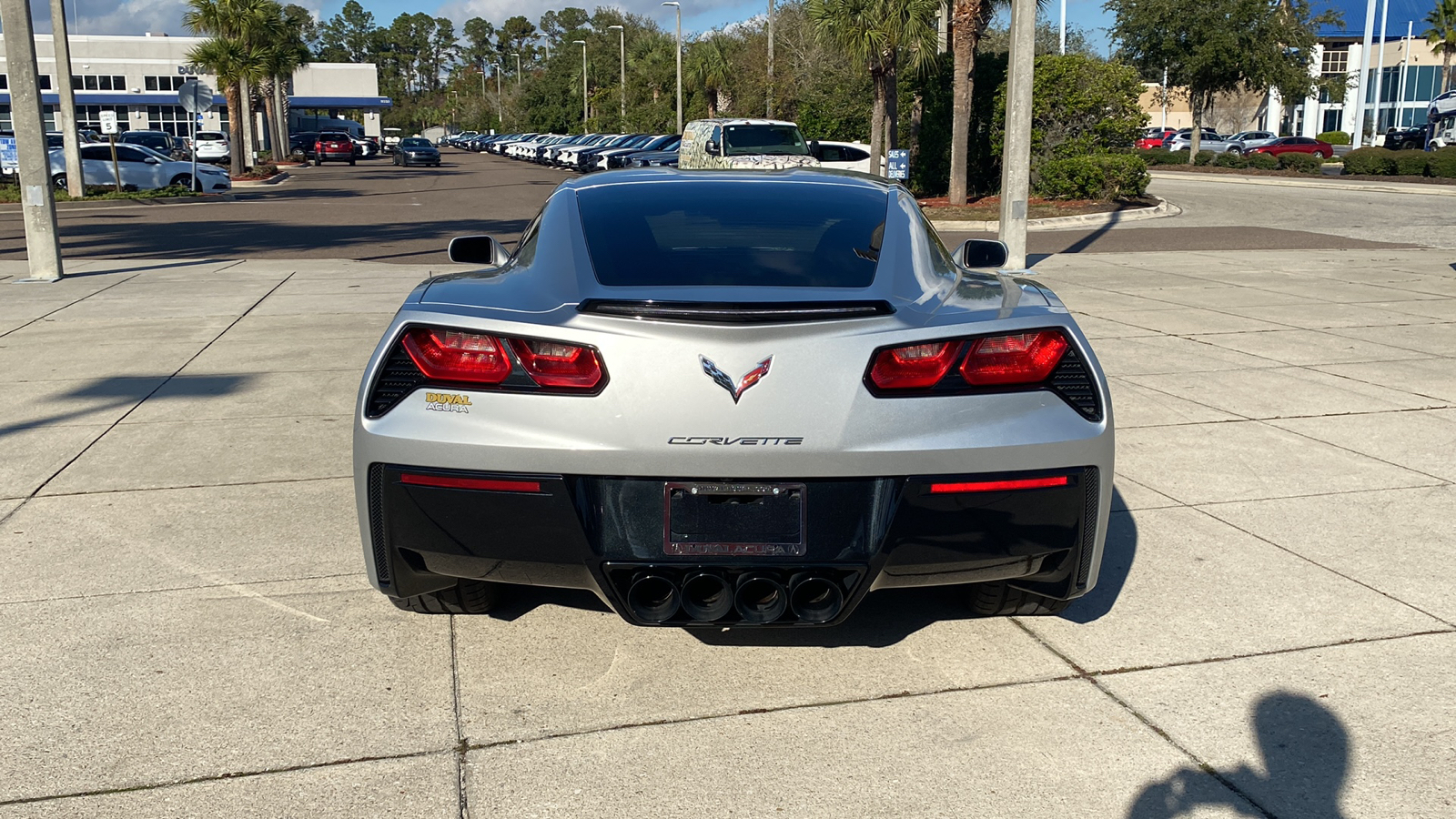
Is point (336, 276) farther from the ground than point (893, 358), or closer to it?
closer to it

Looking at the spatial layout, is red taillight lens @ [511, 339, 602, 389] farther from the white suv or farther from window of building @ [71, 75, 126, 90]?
window of building @ [71, 75, 126, 90]

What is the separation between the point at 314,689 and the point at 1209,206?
27.2 metres

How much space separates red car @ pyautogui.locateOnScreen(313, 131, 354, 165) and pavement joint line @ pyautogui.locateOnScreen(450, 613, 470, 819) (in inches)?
2368

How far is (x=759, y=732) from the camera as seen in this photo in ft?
11.3

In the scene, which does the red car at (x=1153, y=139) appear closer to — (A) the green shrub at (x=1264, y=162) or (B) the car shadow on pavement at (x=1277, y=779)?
(A) the green shrub at (x=1264, y=162)

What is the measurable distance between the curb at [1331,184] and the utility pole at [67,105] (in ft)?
101

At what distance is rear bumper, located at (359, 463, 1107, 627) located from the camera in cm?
338

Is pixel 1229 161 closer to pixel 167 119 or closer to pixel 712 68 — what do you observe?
pixel 712 68

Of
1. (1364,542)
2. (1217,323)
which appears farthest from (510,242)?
(1364,542)

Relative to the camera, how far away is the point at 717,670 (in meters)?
3.86

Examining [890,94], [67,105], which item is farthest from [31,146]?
[890,94]

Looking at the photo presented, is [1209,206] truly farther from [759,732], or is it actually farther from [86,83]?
→ [86,83]

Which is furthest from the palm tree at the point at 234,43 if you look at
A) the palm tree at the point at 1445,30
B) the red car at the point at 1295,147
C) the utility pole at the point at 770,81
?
the palm tree at the point at 1445,30

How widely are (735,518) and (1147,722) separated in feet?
4.13
